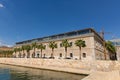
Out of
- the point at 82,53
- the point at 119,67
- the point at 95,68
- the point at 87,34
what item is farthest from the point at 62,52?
the point at 119,67

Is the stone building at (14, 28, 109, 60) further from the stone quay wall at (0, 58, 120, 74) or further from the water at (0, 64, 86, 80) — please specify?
the water at (0, 64, 86, 80)

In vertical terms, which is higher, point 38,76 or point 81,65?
point 81,65

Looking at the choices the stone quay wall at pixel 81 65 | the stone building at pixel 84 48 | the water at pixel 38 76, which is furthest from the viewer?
the stone building at pixel 84 48

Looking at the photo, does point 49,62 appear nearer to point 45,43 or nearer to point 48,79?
point 48,79

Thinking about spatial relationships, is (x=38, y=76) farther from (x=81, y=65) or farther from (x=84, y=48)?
(x=84, y=48)

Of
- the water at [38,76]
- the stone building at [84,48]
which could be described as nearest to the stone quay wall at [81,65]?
the water at [38,76]

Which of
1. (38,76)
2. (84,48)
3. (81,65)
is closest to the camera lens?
(38,76)

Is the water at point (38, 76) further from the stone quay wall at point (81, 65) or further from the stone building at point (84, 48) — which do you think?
the stone building at point (84, 48)

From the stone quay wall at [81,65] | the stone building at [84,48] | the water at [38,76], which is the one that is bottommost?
the water at [38,76]

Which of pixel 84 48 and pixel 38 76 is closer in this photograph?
pixel 38 76

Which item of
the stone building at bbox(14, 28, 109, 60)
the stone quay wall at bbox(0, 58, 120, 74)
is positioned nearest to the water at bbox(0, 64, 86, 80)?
the stone quay wall at bbox(0, 58, 120, 74)

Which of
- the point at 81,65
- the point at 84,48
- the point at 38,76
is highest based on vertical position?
the point at 84,48

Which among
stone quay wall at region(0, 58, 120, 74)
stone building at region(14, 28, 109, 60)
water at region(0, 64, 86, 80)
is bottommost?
water at region(0, 64, 86, 80)

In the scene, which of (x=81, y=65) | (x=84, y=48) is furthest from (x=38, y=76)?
(x=84, y=48)
